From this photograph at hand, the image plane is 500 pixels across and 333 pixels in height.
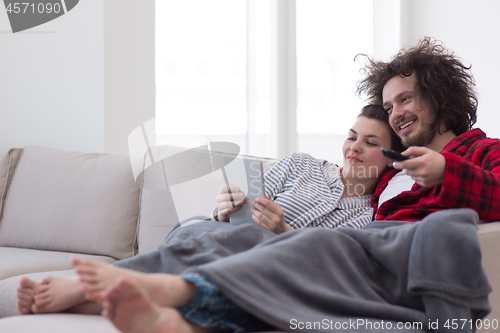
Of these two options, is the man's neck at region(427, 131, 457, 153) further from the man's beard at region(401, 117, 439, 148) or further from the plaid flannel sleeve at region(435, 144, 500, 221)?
the plaid flannel sleeve at region(435, 144, 500, 221)

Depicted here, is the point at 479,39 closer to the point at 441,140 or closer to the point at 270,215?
the point at 441,140

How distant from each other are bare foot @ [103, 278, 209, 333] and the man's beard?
1.21 metres

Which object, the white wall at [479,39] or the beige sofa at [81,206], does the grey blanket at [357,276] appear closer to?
the beige sofa at [81,206]

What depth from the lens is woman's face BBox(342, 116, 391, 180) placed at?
5.73ft

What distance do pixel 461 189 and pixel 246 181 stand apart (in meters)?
0.62

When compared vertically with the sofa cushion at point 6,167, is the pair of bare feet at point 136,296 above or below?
below

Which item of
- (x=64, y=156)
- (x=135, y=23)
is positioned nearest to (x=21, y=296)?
(x=64, y=156)

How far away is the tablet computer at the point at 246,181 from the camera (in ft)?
4.71

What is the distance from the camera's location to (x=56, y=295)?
1.07 m

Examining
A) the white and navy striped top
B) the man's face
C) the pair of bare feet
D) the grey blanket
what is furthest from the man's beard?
the pair of bare feet

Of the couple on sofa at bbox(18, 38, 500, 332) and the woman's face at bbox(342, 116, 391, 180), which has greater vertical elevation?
the woman's face at bbox(342, 116, 391, 180)

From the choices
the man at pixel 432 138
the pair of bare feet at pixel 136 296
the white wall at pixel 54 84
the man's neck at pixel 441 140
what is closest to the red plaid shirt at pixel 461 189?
the man at pixel 432 138

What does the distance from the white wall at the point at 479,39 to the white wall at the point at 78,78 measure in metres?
2.22

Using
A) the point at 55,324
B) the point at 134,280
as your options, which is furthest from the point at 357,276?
the point at 55,324
